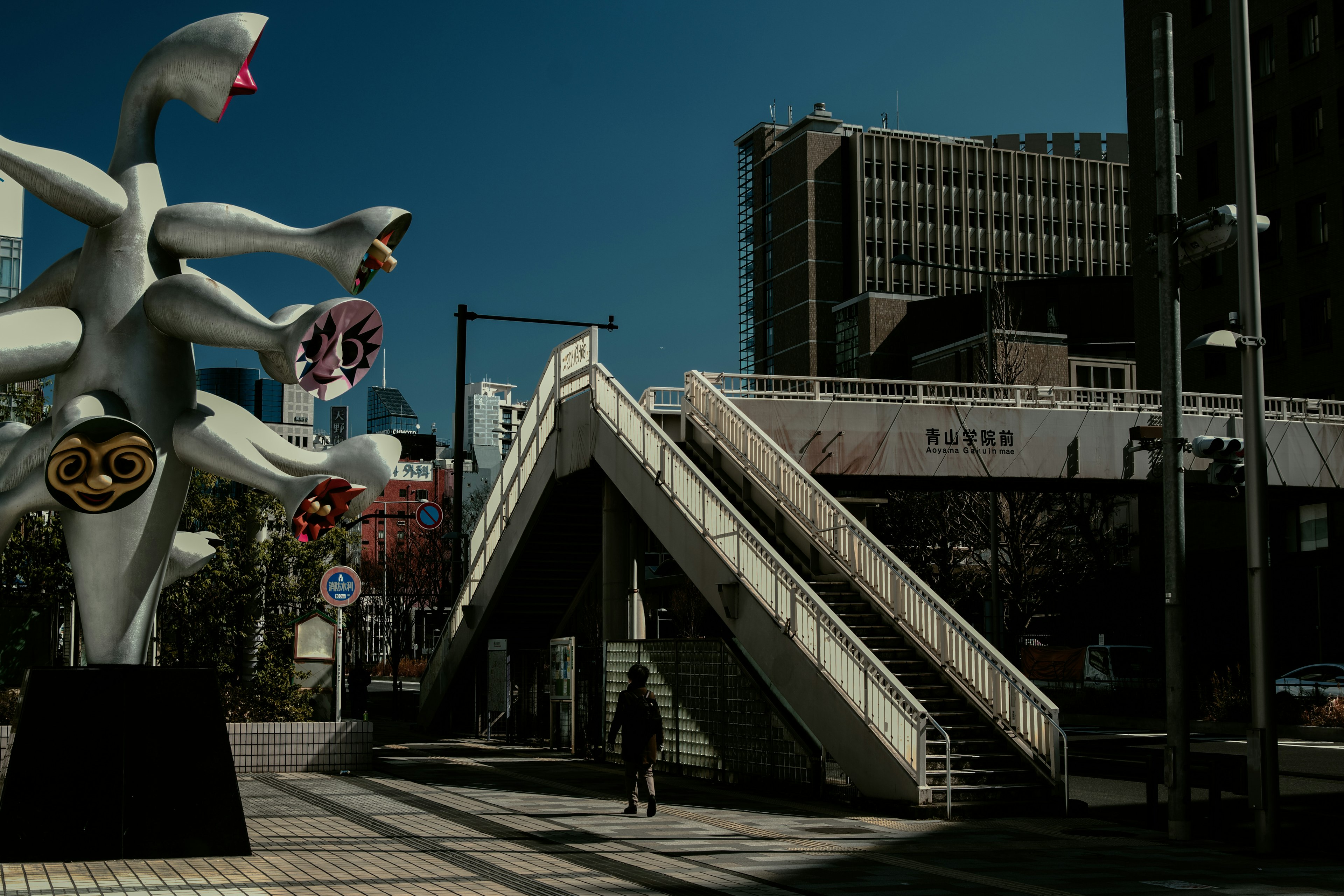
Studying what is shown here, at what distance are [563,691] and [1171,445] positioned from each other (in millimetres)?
12808

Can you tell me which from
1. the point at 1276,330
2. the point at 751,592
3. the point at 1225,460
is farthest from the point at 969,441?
the point at 1276,330

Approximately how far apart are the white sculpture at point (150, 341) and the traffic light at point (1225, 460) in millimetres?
8226

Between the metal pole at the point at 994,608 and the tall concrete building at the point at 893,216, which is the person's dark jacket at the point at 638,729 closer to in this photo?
the metal pole at the point at 994,608

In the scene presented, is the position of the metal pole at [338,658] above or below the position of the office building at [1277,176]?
below

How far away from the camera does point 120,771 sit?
34.8 ft

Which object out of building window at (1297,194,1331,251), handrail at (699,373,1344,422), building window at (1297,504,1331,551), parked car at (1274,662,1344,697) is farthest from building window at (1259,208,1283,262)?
parked car at (1274,662,1344,697)

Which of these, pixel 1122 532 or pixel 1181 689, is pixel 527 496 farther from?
pixel 1122 532

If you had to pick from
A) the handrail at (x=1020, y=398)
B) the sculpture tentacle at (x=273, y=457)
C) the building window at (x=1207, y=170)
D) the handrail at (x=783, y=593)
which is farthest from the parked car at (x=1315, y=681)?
the sculpture tentacle at (x=273, y=457)

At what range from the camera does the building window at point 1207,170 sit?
169 feet

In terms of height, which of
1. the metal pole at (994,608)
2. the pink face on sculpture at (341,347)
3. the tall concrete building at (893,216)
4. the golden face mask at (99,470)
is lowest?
the metal pole at (994,608)

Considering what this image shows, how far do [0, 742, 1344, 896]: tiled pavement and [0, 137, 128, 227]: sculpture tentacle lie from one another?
5.13m

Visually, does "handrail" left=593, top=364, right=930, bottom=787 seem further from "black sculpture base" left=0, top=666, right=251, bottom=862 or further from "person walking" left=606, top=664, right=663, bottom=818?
"black sculpture base" left=0, top=666, right=251, bottom=862

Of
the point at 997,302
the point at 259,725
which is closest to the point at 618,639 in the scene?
the point at 259,725

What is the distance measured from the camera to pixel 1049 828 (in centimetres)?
1417
